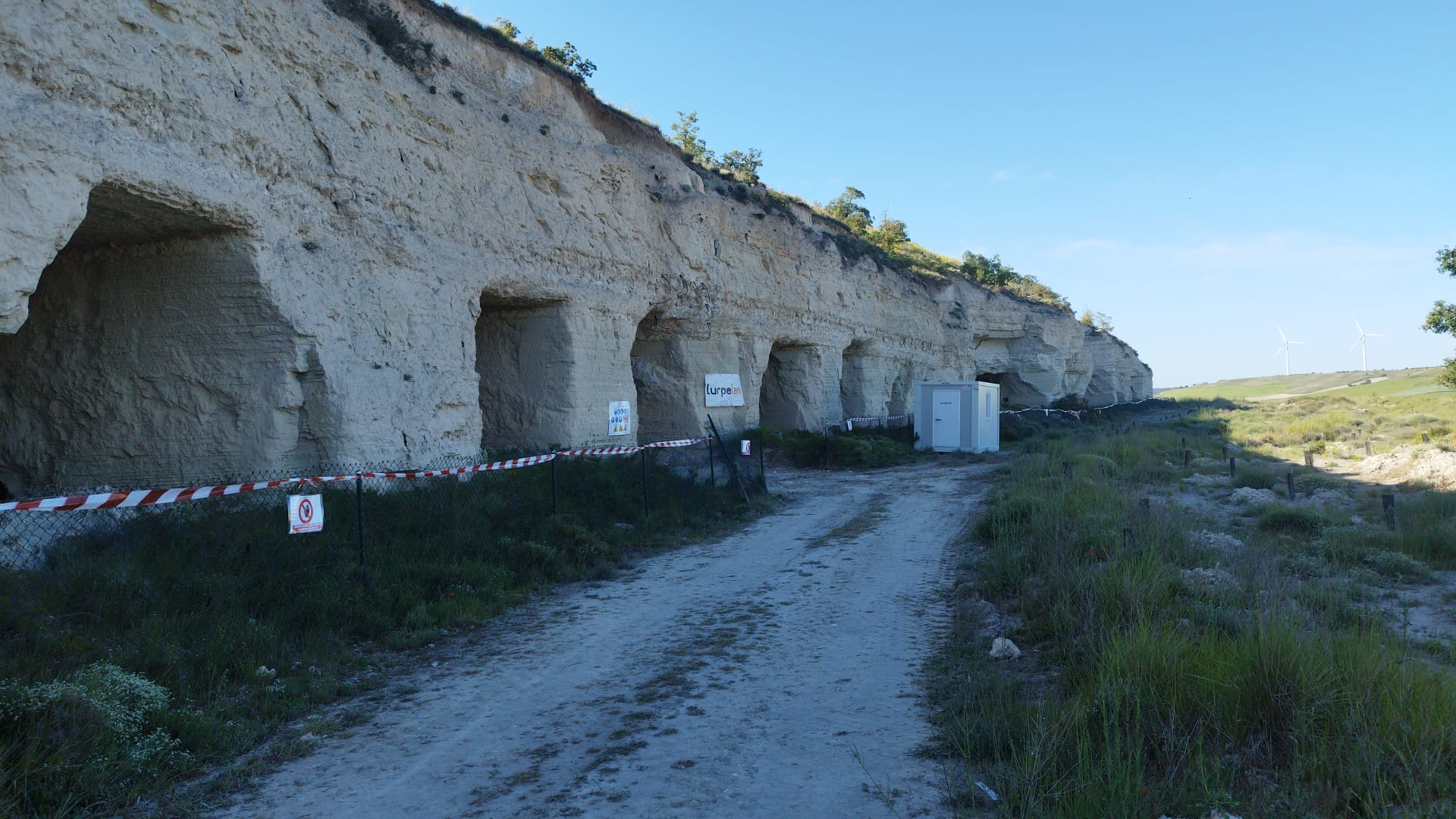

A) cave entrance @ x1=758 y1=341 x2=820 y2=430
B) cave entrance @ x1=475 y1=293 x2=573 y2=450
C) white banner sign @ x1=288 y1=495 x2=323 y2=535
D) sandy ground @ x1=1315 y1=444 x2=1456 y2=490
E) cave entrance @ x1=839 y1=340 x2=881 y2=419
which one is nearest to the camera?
white banner sign @ x1=288 y1=495 x2=323 y2=535

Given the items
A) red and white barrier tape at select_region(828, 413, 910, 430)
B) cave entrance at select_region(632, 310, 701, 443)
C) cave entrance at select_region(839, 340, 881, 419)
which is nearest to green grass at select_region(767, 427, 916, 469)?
cave entrance at select_region(632, 310, 701, 443)

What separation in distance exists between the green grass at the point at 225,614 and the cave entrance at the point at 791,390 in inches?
698

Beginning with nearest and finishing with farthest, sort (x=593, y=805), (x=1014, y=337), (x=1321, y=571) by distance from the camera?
1. (x=593, y=805)
2. (x=1321, y=571)
3. (x=1014, y=337)

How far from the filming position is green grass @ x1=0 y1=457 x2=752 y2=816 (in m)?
4.55

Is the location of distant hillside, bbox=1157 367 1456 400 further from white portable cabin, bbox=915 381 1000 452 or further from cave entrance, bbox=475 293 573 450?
cave entrance, bbox=475 293 573 450

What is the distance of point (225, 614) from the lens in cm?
696

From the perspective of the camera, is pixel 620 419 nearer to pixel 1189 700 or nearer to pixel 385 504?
pixel 385 504

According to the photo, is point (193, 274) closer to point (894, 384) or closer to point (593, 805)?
point (593, 805)

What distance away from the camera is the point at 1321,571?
897 centimetres

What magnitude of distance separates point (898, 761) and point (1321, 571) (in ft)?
23.0

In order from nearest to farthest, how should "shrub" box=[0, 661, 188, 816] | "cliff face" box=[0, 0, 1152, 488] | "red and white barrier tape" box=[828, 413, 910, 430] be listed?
"shrub" box=[0, 661, 188, 816] < "cliff face" box=[0, 0, 1152, 488] < "red and white barrier tape" box=[828, 413, 910, 430]

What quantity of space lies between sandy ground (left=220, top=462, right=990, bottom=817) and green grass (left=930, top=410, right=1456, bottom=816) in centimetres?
47

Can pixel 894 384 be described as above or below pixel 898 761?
above

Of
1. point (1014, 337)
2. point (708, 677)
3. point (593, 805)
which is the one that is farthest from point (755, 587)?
point (1014, 337)
